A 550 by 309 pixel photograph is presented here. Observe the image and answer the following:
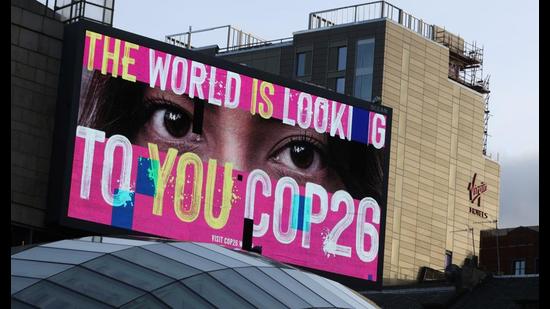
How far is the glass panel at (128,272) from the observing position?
29.6 m

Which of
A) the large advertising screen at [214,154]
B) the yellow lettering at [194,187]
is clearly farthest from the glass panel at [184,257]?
the yellow lettering at [194,187]

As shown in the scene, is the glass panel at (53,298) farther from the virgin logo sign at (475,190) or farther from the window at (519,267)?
the virgin logo sign at (475,190)

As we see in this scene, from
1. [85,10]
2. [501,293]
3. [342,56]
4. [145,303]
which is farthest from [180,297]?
[342,56]

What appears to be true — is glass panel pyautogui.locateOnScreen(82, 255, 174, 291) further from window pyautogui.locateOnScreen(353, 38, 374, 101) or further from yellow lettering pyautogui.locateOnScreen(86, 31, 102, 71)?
window pyautogui.locateOnScreen(353, 38, 374, 101)

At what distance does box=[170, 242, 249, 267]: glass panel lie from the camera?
1261 inches

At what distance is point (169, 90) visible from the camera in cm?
5922

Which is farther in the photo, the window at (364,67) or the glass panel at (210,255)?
the window at (364,67)

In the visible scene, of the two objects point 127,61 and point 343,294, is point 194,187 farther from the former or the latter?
point 343,294

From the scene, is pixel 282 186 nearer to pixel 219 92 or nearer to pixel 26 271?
pixel 219 92

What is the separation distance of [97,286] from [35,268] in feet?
6.11

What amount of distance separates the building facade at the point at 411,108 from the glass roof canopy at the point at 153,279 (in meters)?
66.1

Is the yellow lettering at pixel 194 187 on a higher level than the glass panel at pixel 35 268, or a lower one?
higher

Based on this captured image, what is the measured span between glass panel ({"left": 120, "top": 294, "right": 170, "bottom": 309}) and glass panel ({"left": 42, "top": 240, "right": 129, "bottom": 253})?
2774mm

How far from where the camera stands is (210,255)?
106 ft
